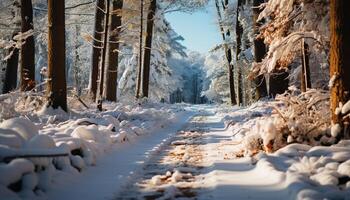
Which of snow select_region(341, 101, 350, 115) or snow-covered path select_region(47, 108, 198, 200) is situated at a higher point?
snow select_region(341, 101, 350, 115)

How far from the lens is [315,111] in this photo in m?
8.40

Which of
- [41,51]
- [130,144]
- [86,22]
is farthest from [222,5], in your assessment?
[130,144]

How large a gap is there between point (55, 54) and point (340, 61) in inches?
309

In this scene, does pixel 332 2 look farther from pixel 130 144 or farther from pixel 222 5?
pixel 222 5

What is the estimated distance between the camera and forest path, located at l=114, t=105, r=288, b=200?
5.57 meters

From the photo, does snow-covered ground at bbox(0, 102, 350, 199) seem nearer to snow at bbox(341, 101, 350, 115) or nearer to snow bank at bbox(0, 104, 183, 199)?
snow bank at bbox(0, 104, 183, 199)

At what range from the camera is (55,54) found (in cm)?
1221

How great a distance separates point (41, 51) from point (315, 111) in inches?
1564

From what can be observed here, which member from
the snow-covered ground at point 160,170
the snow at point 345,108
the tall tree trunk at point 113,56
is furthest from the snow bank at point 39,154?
the tall tree trunk at point 113,56

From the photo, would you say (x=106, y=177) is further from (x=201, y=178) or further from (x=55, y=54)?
(x=55, y=54)

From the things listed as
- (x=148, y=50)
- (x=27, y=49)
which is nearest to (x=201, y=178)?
(x=27, y=49)

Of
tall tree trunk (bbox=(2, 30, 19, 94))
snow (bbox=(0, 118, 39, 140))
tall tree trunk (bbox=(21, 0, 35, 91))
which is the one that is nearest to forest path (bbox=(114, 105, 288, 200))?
snow (bbox=(0, 118, 39, 140))

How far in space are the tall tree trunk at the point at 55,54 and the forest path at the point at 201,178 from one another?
440 centimetres

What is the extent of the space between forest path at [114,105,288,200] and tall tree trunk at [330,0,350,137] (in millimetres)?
1731
